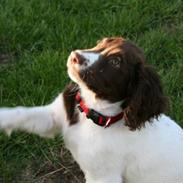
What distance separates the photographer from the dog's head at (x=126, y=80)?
3.01 metres

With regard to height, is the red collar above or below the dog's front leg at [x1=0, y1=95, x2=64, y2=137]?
above

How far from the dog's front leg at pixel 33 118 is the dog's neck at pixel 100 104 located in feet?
0.64

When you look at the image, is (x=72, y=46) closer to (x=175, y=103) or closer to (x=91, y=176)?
(x=175, y=103)

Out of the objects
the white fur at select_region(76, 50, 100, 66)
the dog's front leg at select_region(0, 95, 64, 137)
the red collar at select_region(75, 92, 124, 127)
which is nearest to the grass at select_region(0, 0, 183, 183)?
the dog's front leg at select_region(0, 95, 64, 137)

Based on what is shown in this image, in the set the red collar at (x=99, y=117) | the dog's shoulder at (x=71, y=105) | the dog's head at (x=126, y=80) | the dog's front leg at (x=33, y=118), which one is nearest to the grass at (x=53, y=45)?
the dog's front leg at (x=33, y=118)

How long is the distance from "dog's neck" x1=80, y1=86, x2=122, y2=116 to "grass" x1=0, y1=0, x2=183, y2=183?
82 centimetres

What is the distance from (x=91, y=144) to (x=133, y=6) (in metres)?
2.12

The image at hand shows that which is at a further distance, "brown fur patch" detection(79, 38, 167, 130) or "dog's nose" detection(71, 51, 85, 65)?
"brown fur patch" detection(79, 38, 167, 130)

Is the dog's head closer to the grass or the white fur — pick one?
the white fur

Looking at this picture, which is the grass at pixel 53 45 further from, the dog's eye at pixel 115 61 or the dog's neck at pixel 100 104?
the dog's eye at pixel 115 61

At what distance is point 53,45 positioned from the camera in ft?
15.5

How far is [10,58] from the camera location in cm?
466

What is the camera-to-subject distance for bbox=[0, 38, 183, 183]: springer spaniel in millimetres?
3049

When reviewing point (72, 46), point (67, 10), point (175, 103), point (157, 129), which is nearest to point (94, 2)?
point (67, 10)
